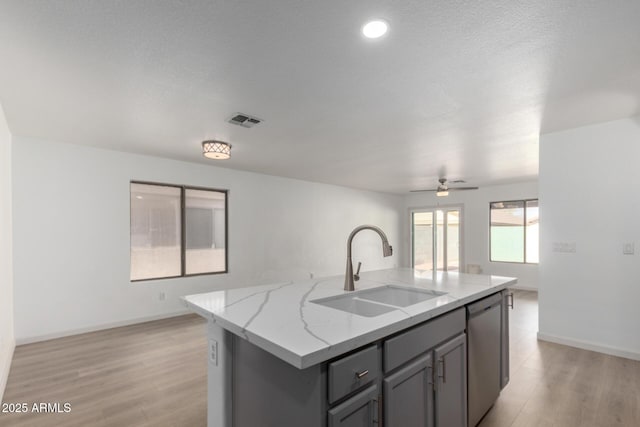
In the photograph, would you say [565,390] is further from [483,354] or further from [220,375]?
[220,375]

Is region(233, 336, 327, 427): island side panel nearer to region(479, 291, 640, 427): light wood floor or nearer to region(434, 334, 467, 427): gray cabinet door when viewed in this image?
region(434, 334, 467, 427): gray cabinet door

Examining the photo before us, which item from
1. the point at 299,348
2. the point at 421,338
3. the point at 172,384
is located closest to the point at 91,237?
the point at 172,384

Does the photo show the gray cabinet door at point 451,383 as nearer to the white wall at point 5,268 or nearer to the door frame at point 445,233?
the white wall at point 5,268

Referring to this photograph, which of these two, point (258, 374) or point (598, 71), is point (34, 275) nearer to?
point (258, 374)

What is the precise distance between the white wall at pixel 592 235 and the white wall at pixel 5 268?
17.6 ft

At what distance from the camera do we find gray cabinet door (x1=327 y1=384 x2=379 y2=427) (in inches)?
42.7

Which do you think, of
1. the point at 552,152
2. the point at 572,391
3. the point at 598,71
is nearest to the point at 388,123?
the point at 598,71

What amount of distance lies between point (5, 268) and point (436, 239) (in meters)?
8.35

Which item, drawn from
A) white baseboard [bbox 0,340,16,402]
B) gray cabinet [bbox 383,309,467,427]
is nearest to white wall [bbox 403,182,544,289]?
gray cabinet [bbox 383,309,467,427]

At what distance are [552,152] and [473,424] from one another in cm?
311

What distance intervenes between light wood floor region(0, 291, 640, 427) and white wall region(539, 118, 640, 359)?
10.6 inches

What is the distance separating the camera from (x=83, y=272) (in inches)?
152

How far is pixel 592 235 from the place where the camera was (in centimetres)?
329

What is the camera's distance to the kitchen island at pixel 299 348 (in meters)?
1.07
